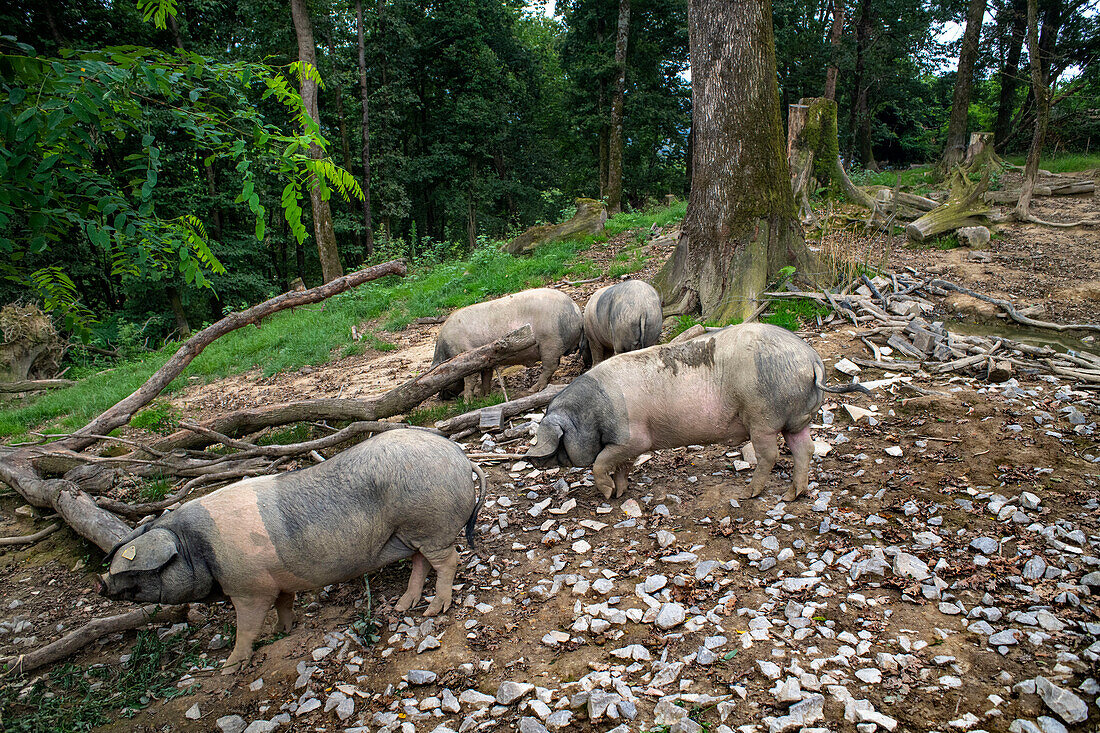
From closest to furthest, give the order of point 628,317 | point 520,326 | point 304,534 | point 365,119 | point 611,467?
1. point 304,534
2. point 611,467
3. point 628,317
4. point 520,326
5. point 365,119

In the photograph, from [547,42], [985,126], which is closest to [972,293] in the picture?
[985,126]

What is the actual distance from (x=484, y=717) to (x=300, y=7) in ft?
61.2

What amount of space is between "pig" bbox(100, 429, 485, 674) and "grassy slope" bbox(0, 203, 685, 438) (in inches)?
290

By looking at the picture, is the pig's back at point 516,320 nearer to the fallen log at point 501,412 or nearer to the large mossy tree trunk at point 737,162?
the fallen log at point 501,412

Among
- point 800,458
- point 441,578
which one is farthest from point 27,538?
point 800,458

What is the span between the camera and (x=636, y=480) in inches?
230

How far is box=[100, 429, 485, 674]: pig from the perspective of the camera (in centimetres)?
398

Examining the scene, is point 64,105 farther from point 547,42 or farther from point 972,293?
point 547,42

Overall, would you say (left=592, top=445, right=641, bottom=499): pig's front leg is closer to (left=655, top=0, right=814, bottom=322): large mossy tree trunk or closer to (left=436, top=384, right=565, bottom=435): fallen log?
(left=436, top=384, right=565, bottom=435): fallen log

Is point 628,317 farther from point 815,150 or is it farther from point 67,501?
point 815,150

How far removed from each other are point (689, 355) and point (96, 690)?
4964mm

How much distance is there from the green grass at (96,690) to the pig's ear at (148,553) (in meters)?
0.80

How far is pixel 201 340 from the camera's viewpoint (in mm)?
7281

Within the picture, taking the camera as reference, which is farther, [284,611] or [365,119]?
[365,119]
